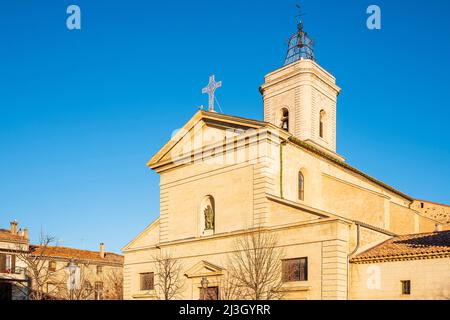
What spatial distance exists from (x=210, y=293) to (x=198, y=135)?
922 cm

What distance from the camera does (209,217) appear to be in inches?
1098

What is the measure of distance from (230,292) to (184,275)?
13.3 feet

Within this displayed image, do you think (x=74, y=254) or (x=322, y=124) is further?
(x=74, y=254)

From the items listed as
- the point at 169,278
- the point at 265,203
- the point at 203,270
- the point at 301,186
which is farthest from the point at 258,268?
the point at 169,278

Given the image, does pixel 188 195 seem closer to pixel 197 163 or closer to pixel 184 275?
pixel 197 163

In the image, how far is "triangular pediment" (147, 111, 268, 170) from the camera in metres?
27.5

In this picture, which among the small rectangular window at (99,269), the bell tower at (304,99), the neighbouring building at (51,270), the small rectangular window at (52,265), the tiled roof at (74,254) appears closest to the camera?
the bell tower at (304,99)

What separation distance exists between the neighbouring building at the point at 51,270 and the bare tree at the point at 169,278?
18.5 meters

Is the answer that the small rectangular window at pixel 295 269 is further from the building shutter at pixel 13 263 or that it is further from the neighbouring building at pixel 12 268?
the building shutter at pixel 13 263

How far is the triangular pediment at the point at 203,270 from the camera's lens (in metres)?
25.7

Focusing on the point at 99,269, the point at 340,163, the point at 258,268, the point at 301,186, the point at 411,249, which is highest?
the point at 340,163

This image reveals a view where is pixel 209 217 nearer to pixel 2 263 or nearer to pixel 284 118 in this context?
pixel 284 118

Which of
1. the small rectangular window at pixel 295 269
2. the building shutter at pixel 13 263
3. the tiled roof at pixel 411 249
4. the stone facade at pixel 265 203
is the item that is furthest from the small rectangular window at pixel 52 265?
the tiled roof at pixel 411 249

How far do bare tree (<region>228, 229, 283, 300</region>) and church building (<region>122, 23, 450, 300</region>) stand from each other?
12.2 inches
